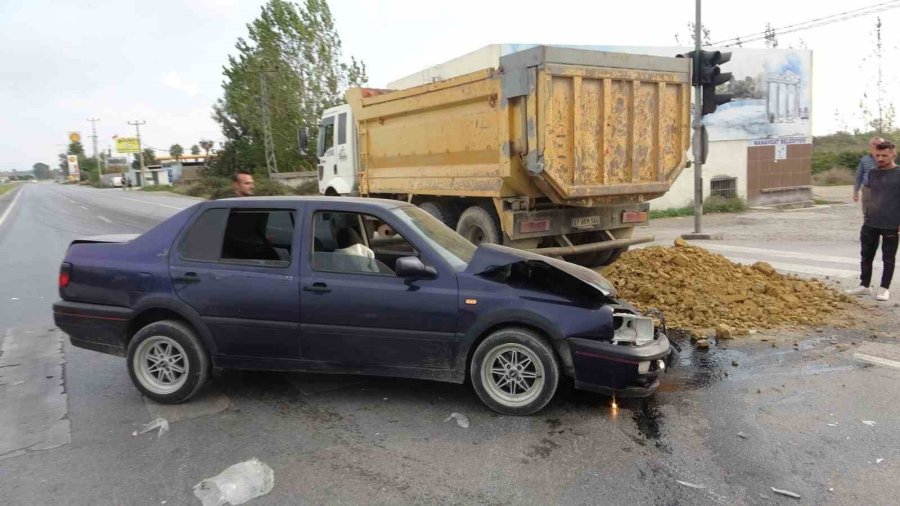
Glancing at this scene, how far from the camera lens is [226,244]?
4547 mm

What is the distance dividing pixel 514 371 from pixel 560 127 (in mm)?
4437

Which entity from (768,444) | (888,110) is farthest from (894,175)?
(888,110)

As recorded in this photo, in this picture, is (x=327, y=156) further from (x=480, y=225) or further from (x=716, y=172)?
(x=716, y=172)

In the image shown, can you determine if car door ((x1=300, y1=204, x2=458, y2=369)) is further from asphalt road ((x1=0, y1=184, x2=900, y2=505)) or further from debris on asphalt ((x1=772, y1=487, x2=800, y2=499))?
debris on asphalt ((x1=772, y1=487, x2=800, y2=499))

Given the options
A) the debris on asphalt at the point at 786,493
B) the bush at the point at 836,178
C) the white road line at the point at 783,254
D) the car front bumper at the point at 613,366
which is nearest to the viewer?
the debris on asphalt at the point at 786,493

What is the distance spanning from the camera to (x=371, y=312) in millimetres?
4145

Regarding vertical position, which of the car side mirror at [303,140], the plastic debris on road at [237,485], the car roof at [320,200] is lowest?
the plastic debris on road at [237,485]

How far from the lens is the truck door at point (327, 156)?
12.7 m

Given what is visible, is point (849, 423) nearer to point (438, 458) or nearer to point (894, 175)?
point (438, 458)

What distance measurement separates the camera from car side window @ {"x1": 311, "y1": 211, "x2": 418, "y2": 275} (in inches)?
170

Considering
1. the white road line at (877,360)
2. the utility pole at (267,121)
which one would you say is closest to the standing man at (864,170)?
the white road line at (877,360)

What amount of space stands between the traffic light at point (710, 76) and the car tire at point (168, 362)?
1030 centimetres

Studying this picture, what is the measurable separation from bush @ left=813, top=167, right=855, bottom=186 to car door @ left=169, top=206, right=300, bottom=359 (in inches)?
1328

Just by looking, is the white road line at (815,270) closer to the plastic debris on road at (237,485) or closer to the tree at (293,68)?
the plastic debris on road at (237,485)
